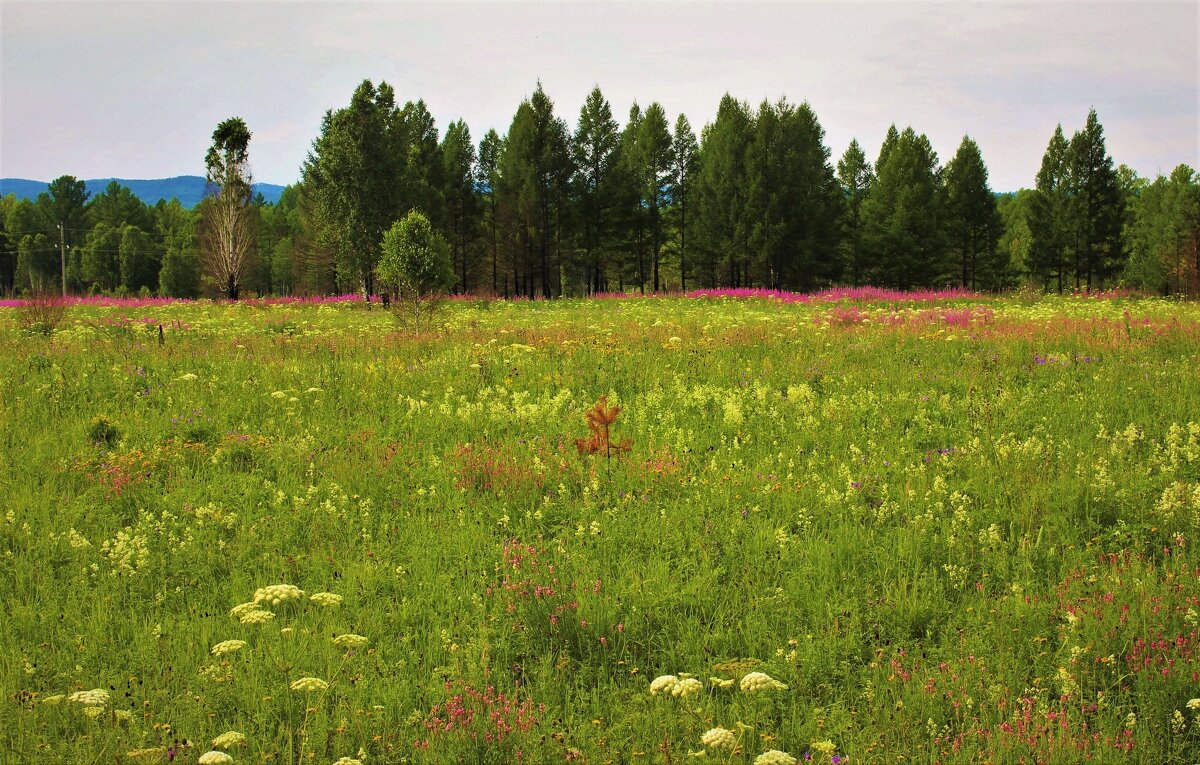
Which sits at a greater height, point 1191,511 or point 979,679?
point 1191,511

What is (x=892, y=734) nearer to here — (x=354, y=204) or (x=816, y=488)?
(x=816, y=488)

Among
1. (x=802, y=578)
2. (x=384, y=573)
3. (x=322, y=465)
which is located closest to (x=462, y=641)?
(x=384, y=573)

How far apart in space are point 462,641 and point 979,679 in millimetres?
3000

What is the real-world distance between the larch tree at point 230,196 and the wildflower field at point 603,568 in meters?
31.9

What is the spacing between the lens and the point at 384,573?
5160 mm

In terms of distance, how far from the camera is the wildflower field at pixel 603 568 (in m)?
3.57

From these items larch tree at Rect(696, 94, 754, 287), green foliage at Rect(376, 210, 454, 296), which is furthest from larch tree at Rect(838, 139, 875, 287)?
green foliage at Rect(376, 210, 454, 296)

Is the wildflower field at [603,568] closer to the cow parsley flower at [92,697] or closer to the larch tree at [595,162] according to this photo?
the cow parsley flower at [92,697]

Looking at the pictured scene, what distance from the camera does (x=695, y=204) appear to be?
49250 millimetres

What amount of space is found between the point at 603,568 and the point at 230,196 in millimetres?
40597

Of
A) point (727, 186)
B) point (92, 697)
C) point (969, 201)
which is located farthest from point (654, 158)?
point (92, 697)

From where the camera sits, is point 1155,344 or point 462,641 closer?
point 462,641

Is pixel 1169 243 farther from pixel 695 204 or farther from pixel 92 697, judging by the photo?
pixel 92 697

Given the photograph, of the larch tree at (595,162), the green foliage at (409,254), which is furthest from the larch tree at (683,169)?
the green foliage at (409,254)
